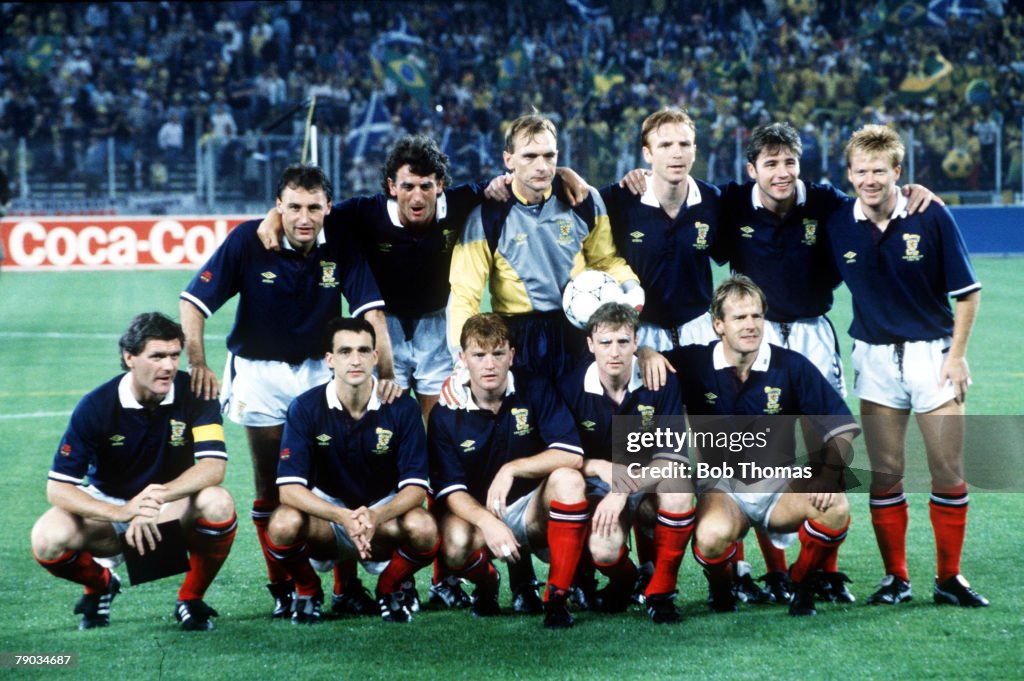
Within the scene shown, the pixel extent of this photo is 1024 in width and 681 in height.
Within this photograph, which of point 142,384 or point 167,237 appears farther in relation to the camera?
point 167,237

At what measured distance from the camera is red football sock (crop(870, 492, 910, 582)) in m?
4.83

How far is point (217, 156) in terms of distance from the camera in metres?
20.2

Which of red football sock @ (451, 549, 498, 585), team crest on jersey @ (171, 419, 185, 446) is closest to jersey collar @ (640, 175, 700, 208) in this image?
red football sock @ (451, 549, 498, 585)

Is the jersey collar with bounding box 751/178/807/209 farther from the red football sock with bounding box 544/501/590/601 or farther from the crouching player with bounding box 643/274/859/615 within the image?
the red football sock with bounding box 544/501/590/601

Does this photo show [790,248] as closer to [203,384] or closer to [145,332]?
[203,384]

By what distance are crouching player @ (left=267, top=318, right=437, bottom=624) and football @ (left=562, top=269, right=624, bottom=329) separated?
2.47 feet

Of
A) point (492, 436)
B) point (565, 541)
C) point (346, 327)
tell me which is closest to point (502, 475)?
point (492, 436)

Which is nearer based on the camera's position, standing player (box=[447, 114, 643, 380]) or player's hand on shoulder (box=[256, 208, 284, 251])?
player's hand on shoulder (box=[256, 208, 284, 251])

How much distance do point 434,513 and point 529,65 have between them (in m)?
21.9

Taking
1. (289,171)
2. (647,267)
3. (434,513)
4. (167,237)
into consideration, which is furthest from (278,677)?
(167,237)

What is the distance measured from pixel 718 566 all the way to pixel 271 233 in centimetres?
216

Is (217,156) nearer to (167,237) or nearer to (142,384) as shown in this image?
(167,237)

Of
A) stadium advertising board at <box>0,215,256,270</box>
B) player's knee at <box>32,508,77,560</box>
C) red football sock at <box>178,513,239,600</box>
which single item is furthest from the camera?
stadium advertising board at <box>0,215,256,270</box>

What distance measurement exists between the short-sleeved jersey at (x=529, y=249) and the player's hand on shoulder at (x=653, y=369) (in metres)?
0.41
